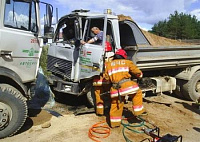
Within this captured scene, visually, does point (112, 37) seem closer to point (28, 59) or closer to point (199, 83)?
point (28, 59)

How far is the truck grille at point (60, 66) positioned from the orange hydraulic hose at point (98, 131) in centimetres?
138

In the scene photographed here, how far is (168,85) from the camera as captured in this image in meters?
6.78

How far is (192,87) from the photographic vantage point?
6.93 metres

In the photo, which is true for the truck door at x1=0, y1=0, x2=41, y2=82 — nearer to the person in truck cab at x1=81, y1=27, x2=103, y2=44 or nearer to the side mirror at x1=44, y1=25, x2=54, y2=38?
the side mirror at x1=44, y1=25, x2=54, y2=38

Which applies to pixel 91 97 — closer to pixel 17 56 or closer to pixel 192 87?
pixel 17 56

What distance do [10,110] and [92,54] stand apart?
6.98 feet

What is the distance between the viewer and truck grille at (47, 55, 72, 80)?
5.48m

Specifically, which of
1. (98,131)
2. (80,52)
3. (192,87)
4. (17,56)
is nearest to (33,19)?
(17,56)

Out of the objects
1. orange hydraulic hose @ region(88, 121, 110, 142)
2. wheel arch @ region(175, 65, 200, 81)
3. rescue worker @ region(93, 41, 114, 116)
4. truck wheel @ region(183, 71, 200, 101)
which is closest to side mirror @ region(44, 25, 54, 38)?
A: rescue worker @ region(93, 41, 114, 116)

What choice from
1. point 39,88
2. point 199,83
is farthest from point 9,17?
point 199,83

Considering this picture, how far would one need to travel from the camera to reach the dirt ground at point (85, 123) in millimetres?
4211

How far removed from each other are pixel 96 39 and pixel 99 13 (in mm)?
792

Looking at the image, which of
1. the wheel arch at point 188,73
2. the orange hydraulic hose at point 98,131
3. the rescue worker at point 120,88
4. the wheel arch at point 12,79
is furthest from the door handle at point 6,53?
the wheel arch at point 188,73

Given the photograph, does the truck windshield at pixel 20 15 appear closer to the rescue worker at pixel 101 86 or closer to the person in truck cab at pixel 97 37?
the person in truck cab at pixel 97 37
